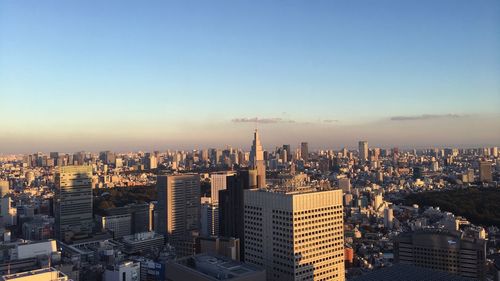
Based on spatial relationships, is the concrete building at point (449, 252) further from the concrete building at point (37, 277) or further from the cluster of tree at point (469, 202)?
the concrete building at point (37, 277)

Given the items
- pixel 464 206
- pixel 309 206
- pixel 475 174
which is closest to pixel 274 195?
pixel 309 206

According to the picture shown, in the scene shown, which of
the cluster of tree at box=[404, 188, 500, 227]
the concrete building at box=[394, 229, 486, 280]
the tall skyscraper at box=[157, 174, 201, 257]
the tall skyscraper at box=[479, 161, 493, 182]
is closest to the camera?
the concrete building at box=[394, 229, 486, 280]

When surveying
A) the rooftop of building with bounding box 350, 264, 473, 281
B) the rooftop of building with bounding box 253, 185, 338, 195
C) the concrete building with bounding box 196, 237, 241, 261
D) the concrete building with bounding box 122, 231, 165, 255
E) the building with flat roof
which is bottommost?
the concrete building with bounding box 122, 231, 165, 255

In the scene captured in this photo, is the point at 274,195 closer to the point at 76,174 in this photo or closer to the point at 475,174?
the point at 76,174

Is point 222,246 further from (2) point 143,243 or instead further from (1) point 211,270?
(2) point 143,243

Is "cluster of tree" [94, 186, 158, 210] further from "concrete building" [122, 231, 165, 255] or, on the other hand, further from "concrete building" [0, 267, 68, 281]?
"concrete building" [0, 267, 68, 281]

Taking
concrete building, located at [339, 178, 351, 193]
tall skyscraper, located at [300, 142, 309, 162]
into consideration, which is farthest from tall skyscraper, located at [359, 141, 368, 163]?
concrete building, located at [339, 178, 351, 193]

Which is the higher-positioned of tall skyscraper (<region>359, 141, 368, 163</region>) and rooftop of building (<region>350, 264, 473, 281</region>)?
tall skyscraper (<region>359, 141, 368, 163</region>)

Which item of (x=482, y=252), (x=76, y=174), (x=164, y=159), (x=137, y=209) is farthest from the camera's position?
(x=164, y=159)
